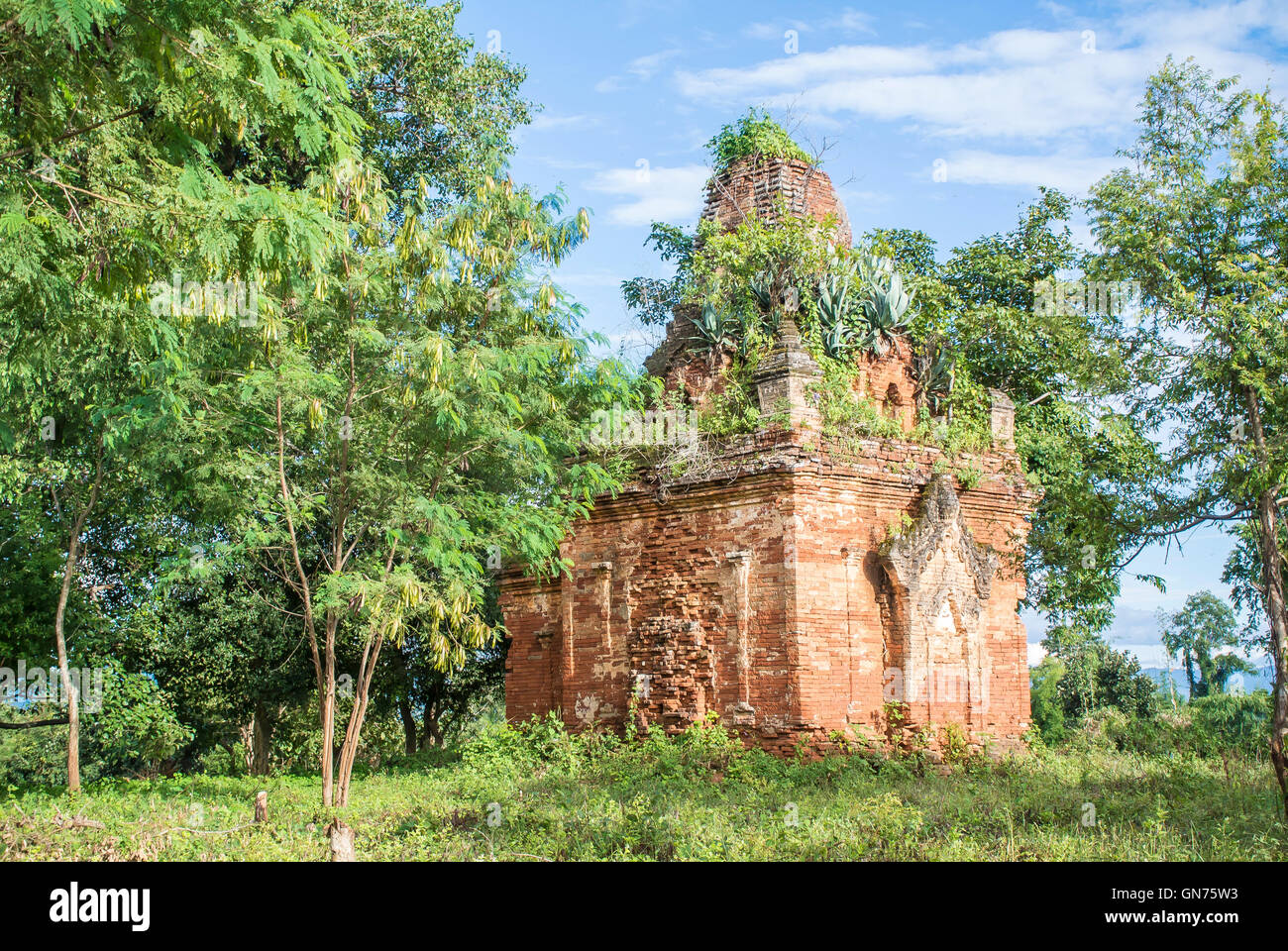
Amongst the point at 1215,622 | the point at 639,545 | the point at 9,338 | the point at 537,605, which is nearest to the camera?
the point at 9,338

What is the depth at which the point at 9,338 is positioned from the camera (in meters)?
8.96

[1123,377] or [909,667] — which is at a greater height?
[1123,377]

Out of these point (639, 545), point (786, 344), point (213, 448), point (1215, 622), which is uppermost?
point (786, 344)

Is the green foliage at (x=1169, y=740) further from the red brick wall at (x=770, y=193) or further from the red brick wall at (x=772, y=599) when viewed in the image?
the red brick wall at (x=770, y=193)

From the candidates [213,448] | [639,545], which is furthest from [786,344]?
[213,448]

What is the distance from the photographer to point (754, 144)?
1675 cm

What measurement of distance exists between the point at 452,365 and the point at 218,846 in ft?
15.4

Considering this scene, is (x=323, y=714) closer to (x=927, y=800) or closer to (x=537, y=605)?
(x=537, y=605)

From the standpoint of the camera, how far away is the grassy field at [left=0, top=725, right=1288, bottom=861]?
9109mm

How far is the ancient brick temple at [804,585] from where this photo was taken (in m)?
13.1

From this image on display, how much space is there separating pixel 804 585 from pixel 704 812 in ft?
11.6

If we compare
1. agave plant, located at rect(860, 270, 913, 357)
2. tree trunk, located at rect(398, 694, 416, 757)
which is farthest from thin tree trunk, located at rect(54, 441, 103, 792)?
agave plant, located at rect(860, 270, 913, 357)

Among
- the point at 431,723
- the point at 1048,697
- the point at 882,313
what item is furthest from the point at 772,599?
the point at 1048,697

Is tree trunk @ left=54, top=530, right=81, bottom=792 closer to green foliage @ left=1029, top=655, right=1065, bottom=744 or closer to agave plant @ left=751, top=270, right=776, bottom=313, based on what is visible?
agave plant @ left=751, top=270, right=776, bottom=313
